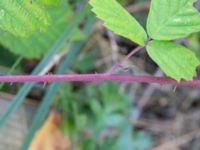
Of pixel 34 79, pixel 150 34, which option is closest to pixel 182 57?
pixel 150 34

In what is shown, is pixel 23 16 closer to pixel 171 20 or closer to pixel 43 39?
pixel 171 20

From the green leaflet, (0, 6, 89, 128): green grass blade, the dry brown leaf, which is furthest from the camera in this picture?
the dry brown leaf

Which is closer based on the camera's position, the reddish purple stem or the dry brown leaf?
the reddish purple stem

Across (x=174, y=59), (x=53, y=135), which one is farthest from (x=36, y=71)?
(x=53, y=135)

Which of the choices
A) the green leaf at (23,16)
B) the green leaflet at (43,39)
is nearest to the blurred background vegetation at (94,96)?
the green leaflet at (43,39)

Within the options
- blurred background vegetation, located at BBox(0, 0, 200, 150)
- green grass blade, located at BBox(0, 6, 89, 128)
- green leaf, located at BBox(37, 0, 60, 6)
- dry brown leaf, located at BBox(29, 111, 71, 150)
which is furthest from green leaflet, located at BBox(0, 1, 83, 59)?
green leaf, located at BBox(37, 0, 60, 6)

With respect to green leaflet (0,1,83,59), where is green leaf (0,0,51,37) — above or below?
above

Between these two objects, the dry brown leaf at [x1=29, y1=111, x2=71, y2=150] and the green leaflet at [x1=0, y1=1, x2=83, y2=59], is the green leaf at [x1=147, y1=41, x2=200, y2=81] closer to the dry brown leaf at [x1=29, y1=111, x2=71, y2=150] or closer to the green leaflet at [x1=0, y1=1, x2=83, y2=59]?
the green leaflet at [x1=0, y1=1, x2=83, y2=59]
